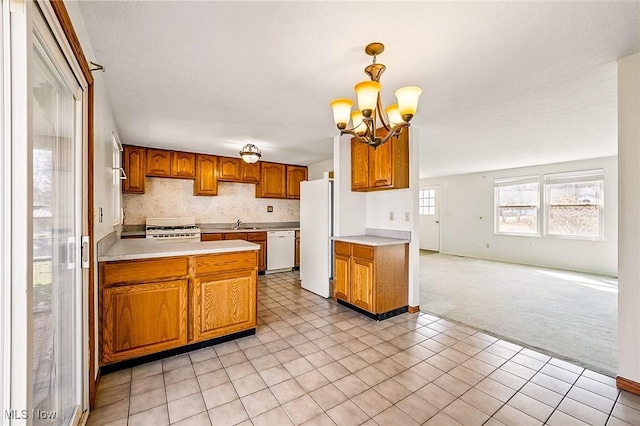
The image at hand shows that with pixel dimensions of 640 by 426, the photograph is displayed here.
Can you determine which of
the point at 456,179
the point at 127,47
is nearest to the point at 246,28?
the point at 127,47

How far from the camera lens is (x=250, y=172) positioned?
5559 mm

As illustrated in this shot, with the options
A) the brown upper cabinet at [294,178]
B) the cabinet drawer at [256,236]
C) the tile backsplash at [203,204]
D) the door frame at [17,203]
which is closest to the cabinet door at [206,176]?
the tile backsplash at [203,204]

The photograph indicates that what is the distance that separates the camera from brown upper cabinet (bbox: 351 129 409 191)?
326 cm

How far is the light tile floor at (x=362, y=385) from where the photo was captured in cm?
166

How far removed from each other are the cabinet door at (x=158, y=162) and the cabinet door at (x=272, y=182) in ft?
5.46

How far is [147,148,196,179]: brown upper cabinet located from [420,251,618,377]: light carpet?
4.37 metres

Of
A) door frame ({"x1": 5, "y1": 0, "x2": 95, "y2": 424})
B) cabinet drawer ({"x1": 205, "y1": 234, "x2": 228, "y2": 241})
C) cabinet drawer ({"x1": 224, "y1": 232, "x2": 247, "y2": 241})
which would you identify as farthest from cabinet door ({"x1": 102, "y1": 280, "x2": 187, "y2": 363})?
cabinet drawer ({"x1": 224, "y1": 232, "x2": 247, "y2": 241})

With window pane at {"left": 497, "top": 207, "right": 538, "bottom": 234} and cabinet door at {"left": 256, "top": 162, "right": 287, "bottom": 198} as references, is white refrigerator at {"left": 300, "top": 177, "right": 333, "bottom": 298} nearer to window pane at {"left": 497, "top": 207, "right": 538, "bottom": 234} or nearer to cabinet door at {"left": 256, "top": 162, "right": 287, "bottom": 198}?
cabinet door at {"left": 256, "top": 162, "right": 287, "bottom": 198}

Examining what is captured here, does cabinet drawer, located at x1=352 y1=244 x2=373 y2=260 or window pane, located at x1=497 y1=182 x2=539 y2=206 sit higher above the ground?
window pane, located at x1=497 y1=182 x2=539 y2=206

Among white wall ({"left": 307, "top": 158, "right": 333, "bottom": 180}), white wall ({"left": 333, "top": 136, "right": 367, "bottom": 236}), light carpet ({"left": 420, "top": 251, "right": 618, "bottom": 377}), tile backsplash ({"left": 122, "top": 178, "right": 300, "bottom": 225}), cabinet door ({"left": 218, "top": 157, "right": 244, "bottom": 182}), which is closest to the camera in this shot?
light carpet ({"left": 420, "top": 251, "right": 618, "bottom": 377})

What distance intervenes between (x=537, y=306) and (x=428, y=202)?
5.22 m

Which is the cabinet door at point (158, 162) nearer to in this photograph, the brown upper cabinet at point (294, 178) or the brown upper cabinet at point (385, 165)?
the brown upper cabinet at point (294, 178)

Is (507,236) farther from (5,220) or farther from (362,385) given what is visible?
(5,220)

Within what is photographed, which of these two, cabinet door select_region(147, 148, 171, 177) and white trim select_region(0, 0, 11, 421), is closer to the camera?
white trim select_region(0, 0, 11, 421)
